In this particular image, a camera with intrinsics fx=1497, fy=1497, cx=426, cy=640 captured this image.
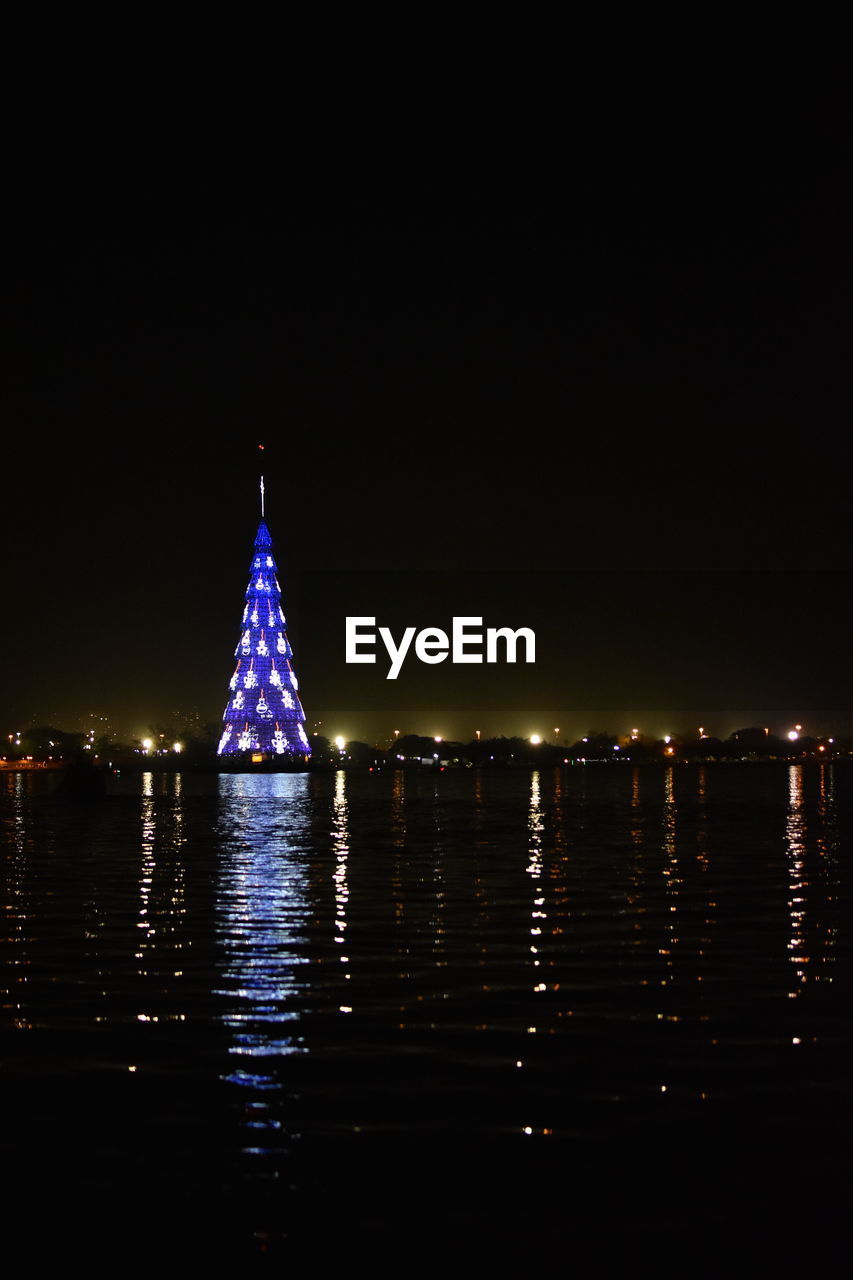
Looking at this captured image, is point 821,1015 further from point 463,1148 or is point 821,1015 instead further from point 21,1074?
point 21,1074

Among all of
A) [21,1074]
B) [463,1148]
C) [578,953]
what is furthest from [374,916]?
[463,1148]

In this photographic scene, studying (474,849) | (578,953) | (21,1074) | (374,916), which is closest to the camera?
(21,1074)

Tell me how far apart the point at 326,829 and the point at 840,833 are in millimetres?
18960

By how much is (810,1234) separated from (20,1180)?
514 centimetres

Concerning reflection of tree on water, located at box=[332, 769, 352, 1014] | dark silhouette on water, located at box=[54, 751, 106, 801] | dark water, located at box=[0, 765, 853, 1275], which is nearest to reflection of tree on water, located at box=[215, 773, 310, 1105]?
dark water, located at box=[0, 765, 853, 1275]

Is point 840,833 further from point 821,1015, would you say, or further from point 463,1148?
point 463,1148

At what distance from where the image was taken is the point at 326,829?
56938 mm

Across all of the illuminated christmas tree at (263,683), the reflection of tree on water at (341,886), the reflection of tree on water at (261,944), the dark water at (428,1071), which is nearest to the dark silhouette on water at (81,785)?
the reflection of tree on water at (341,886)

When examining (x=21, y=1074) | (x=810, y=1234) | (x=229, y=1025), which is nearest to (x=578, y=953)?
(x=229, y=1025)

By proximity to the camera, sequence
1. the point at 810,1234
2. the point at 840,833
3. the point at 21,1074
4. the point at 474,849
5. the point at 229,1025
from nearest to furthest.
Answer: the point at 810,1234 < the point at 21,1074 < the point at 229,1025 < the point at 474,849 < the point at 840,833

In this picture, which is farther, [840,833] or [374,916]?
[840,833]

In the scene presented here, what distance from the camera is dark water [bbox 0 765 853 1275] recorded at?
9266 millimetres

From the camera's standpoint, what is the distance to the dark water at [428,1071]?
9266 millimetres

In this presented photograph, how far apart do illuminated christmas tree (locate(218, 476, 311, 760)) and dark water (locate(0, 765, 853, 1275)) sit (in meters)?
122
